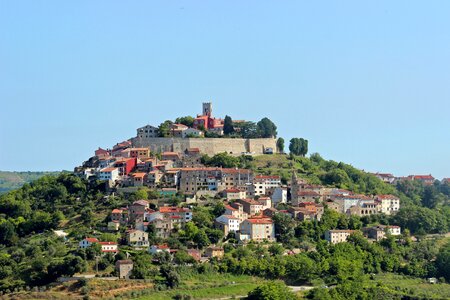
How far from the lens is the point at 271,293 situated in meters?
49.3

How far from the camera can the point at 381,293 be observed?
52.3 m

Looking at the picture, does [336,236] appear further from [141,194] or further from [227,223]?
[141,194]

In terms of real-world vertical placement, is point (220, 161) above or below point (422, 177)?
above

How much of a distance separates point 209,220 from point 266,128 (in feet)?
76.4

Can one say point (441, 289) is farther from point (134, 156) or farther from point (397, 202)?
point (134, 156)

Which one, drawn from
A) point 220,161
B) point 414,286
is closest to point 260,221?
point 414,286

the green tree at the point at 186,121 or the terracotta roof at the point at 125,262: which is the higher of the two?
the green tree at the point at 186,121

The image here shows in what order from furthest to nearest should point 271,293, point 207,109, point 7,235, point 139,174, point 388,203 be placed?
point 207,109 < point 388,203 < point 139,174 < point 7,235 < point 271,293

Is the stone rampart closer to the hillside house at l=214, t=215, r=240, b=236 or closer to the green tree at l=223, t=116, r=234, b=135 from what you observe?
the green tree at l=223, t=116, r=234, b=135

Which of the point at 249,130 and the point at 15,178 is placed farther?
the point at 15,178

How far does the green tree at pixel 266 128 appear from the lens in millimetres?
80812

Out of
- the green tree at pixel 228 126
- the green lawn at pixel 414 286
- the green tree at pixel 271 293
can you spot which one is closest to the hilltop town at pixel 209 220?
the green tree at pixel 228 126

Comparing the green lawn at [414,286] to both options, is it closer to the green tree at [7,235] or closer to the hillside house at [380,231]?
the hillside house at [380,231]

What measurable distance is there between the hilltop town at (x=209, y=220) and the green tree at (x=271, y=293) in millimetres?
1878
